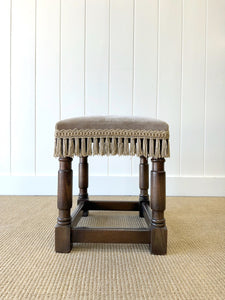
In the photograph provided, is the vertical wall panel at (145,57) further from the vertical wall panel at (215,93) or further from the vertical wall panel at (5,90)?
the vertical wall panel at (5,90)

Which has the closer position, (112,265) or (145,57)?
(112,265)

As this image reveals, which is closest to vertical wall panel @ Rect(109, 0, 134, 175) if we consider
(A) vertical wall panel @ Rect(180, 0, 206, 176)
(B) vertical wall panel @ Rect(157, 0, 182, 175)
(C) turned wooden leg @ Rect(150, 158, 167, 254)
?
(B) vertical wall panel @ Rect(157, 0, 182, 175)

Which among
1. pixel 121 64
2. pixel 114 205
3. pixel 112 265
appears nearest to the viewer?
pixel 112 265

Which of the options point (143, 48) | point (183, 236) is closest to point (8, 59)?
point (143, 48)

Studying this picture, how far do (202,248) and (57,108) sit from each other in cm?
113

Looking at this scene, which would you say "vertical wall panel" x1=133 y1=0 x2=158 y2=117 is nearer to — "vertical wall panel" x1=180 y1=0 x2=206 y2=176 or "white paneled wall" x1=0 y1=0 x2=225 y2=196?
"white paneled wall" x1=0 y1=0 x2=225 y2=196

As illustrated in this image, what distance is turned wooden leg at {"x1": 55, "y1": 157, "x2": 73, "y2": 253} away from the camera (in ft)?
2.29

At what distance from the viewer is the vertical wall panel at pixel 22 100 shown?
4.86ft

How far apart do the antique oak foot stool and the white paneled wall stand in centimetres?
76

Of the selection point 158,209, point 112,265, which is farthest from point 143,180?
point 112,265

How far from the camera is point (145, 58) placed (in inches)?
57.9

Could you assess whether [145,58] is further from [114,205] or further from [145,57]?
[114,205]

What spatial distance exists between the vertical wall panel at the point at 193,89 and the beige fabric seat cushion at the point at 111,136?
872 mm

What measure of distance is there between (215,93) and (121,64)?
62 cm
